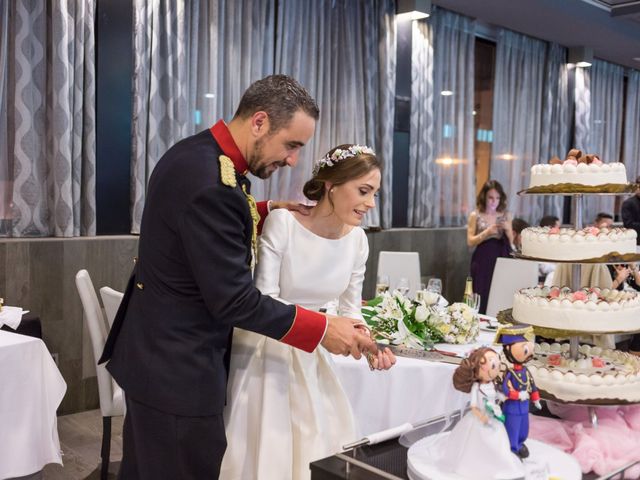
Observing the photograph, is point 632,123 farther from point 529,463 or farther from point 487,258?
point 529,463

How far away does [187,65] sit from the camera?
473 cm

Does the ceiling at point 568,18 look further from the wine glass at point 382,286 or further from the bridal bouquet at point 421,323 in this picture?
the bridal bouquet at point 421,323

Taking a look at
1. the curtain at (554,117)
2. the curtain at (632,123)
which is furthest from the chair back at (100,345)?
the curtain at (632,123)

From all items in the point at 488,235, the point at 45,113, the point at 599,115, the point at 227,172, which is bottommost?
the point at 488,235

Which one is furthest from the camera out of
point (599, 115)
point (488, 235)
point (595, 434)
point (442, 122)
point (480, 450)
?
point (599, 115)

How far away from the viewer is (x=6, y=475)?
8.27ft

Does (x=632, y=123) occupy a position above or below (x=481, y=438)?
above

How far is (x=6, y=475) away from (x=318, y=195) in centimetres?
161

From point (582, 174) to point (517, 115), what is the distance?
19.9 feet

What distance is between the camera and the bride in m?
1.84

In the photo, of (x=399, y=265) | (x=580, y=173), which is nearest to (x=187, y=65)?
(x=399, y=265)

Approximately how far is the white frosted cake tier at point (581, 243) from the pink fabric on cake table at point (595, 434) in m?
0.39

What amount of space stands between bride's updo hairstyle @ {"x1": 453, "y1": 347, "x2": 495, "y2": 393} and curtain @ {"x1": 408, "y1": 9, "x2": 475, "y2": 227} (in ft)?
16.9

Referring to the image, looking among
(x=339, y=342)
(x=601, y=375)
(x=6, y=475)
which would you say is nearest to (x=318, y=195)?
(x=339, y=342)
